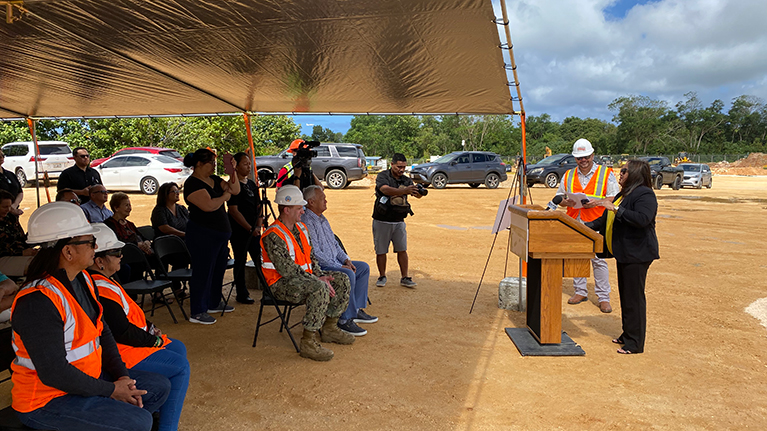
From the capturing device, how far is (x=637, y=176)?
405 centimetres

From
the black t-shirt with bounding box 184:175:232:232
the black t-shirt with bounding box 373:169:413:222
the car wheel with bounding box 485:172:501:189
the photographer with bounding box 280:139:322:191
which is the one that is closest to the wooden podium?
the black t-shirt with bounding box 373:169:413:222

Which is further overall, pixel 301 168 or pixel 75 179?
pixel 75 179

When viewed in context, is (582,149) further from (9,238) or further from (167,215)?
(9,238)

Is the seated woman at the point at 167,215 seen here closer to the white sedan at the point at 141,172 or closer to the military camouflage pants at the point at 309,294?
the military camouflage pants at the point at 309,294

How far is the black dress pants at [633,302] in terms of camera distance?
3.97 meters

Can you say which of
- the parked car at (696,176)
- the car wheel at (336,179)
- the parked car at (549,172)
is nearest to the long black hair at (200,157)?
the car wheel at (336,179)

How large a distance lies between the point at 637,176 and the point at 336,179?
16.2m

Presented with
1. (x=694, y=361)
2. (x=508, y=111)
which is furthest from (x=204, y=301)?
(x=694, y=361)

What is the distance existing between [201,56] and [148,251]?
7.05 feet

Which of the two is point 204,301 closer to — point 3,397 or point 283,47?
point 3,397

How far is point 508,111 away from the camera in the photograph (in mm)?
5578

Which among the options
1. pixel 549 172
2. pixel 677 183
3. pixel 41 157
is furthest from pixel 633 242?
pixel 677 183

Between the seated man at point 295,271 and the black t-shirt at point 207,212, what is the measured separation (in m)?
0.80

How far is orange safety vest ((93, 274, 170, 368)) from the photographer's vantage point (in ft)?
7.84
